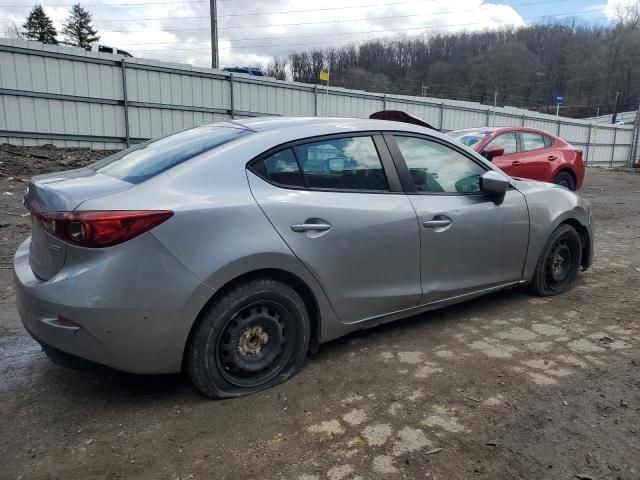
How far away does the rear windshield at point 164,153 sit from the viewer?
8.94ft

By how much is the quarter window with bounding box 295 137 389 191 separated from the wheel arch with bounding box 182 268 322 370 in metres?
0.56

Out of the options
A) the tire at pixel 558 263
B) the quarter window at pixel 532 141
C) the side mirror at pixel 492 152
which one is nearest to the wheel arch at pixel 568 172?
the quarter window at pixel 532 141

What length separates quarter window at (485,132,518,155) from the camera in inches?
329

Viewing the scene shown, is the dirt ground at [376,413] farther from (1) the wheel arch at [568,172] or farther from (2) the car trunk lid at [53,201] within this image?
(1) the wheel arch at [568,172]

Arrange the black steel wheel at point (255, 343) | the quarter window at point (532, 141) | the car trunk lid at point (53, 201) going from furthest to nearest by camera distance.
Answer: the quarter window at point (532, 141) < the black steel wheel at point (255, 343) < the car trunk lid at point (53, 201)

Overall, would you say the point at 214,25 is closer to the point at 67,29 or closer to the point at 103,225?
the point at 103,225

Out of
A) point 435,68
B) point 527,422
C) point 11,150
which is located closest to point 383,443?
point 527,422

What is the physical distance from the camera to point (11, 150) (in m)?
11.1

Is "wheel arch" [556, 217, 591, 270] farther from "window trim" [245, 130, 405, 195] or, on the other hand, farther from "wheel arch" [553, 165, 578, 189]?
"wheel arch" [553, 165, 578, 189]

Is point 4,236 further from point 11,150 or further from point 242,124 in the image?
point 11,150

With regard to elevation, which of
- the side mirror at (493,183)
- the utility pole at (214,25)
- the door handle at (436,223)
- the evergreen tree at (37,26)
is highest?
the evergreen tree at (37,26)

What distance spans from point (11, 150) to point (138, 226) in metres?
10.8

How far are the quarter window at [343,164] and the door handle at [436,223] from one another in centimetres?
36

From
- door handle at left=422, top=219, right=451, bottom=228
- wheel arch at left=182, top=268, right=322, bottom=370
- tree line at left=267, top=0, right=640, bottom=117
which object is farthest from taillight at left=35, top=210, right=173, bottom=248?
tree line at left=267, top=0, right=640, bottom=117
